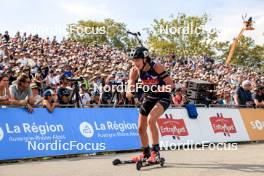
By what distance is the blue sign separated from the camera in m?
10.4

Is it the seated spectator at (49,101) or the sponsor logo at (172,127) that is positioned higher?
the seated spectator at (49,101)

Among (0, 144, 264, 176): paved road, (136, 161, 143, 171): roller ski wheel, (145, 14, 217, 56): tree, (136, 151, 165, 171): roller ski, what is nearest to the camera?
(0, 144, 264, 176): paved road

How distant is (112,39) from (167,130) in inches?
2683

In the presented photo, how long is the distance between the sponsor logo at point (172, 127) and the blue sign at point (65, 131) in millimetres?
947

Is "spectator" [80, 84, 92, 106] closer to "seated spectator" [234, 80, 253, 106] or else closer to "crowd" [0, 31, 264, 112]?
"crowd" [0, 31, 264, 112]

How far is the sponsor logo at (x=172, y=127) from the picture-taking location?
13.9 meters

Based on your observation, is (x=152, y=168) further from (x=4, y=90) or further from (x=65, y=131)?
(x=4, y=90)

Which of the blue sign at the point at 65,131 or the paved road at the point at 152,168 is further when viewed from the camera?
the blue sign at the point at 65,131

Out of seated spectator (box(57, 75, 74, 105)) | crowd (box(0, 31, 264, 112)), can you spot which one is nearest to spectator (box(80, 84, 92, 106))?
crowd (box(0, 31, 264, 112))

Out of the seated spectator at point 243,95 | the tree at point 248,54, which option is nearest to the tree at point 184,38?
the tree at point 248,54

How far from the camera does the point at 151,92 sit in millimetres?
9047

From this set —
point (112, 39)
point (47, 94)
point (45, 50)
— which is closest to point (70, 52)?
point (45, 50)

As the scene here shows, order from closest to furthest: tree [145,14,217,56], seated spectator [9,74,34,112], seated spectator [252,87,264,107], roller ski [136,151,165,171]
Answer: roller ski [136,151,165,171], seated spectator [9,74,34,112], seated spectator [252,87,264,107], tree [145,14,217,56]

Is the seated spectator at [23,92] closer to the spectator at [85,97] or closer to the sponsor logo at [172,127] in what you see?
the spectator at [85,97]
